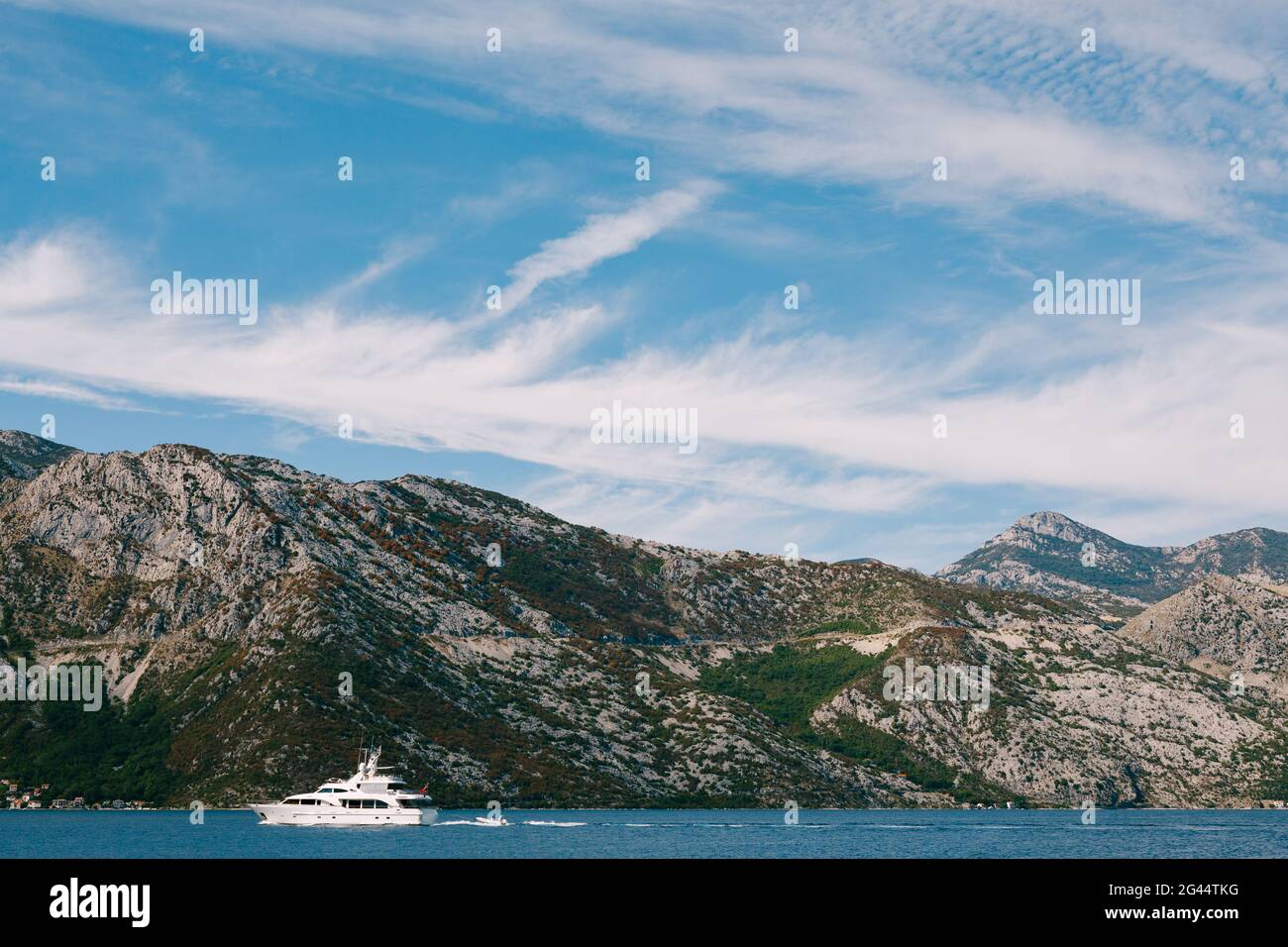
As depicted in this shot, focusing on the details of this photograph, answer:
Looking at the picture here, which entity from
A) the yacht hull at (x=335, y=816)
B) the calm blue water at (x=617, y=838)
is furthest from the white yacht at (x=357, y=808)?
the calm blue water at (x=617, y=838)

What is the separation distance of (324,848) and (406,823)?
3697cm

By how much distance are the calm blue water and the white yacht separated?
5.53 ft

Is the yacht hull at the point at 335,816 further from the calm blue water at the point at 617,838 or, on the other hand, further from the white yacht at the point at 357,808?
the calm blue water at the point at 617,838

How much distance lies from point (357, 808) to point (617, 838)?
130 feet

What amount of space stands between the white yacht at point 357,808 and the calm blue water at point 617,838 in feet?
5.53

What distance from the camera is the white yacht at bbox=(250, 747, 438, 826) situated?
519ft

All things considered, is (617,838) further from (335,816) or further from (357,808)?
(335,816)

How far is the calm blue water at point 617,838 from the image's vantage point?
390 ft

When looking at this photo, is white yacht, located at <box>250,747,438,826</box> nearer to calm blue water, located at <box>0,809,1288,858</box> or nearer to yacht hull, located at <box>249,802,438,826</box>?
yacht hull, located at <box>249,802,438,826</box>

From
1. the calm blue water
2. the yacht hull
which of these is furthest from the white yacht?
the calm blue water

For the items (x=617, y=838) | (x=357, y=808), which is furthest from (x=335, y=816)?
(x=617, y=838)
